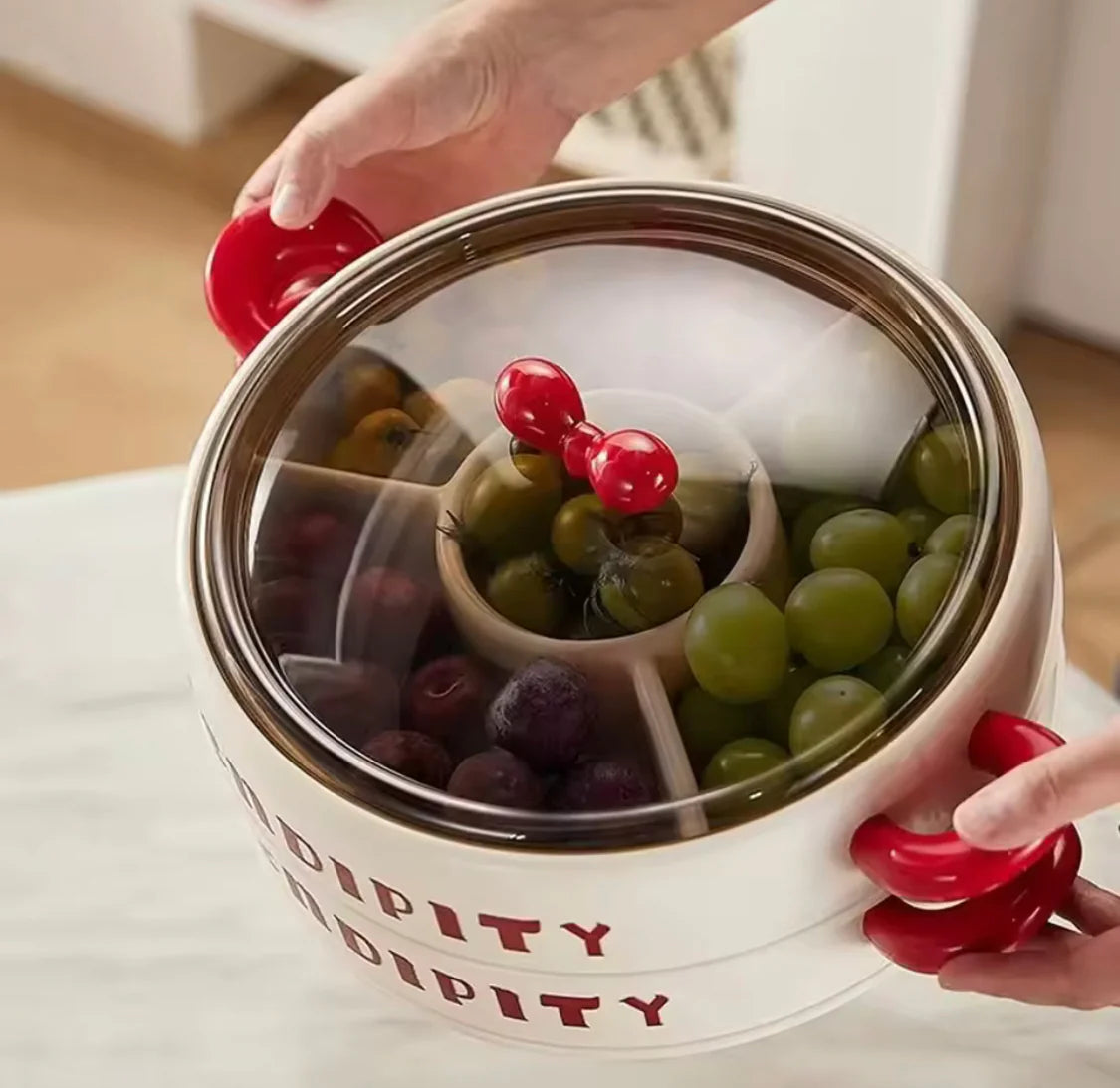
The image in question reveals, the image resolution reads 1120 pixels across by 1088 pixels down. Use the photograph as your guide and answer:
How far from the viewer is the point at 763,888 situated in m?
0.44

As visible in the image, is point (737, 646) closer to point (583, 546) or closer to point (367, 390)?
point (583, 546)

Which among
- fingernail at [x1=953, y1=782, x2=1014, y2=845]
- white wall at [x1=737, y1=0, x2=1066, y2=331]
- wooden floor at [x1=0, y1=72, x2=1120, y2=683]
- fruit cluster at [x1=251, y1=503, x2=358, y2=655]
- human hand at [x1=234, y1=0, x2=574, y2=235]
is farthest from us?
wooden floor at [x1=0, y1=72, x2=1120, y2=683]

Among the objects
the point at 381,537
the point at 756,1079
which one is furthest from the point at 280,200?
the point at 756,1079

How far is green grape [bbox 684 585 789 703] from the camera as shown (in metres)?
0.47

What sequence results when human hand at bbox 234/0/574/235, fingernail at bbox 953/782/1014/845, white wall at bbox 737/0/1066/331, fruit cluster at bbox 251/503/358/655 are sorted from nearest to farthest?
fingernail at bbox 953/782/1014/845, fruit cluster at bbox 251/503/358/655, human hand at bbox 234/0/574/235, white wall at bbox 737/0/1066/331

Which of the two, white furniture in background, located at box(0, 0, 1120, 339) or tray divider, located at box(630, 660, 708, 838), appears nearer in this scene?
tray divider, located at box(630, 660, 708, 838)

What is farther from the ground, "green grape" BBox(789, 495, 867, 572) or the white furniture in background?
the white furniture in background

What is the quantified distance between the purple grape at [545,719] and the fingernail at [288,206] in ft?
0.67

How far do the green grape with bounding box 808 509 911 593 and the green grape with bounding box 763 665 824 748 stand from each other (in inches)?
1.3

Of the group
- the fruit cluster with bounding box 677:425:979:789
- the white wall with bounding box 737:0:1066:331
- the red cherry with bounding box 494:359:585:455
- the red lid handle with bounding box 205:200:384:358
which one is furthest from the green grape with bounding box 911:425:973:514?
the white wall with bounding box 737:0:1066:331

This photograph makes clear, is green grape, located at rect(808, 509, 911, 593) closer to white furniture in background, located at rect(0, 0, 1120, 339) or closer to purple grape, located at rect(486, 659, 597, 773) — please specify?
purple grape, located at rect(486, 659, 597, 773)

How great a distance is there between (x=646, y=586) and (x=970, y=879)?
0.13 m

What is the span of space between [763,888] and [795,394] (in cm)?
18

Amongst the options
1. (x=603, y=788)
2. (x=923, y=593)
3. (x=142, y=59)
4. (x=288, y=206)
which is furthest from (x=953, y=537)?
(x=142, y=59)
